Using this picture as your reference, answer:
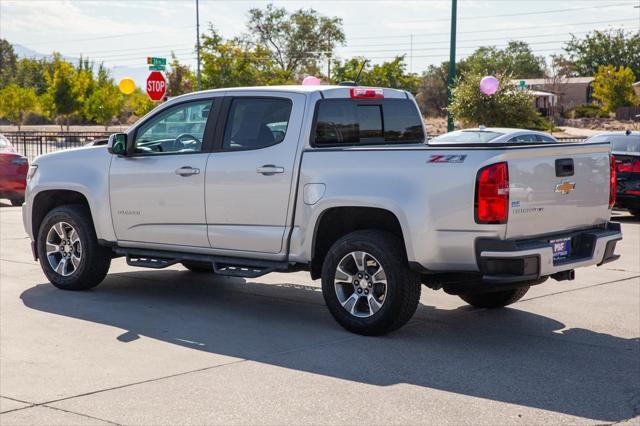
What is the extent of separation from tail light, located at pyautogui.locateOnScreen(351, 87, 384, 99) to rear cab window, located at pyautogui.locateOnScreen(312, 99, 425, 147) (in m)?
0.05

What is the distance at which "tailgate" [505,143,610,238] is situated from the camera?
6.60 m

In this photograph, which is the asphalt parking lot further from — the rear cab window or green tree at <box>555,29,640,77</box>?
green tree at <box>555,29,640,77</box>

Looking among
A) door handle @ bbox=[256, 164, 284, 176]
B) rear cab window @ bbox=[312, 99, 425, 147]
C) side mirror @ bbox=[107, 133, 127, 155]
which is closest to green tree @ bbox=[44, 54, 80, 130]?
side mirror @ bbox=[107, 133, 127, 155]

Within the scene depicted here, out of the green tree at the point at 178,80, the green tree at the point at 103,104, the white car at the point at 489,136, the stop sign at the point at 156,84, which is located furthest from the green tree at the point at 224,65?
the white car at the point at 489,136

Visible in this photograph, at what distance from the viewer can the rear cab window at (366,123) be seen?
25.6ft

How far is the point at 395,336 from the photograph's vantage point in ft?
23.9

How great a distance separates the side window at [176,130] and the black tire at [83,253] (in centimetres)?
96

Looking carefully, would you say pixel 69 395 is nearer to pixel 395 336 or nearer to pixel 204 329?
pixel 204 329

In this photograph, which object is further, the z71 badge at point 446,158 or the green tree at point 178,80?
the green tree at point 178,80

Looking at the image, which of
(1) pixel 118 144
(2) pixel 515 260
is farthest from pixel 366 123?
(1) pixel 118 144

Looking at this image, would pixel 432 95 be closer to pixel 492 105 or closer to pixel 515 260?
pixel 492 105

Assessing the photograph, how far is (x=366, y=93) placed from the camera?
8070 mm

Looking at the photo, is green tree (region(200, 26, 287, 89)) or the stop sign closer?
the stop sign

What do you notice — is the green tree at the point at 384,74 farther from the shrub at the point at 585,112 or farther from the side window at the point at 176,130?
the side window at the point at 176,130
